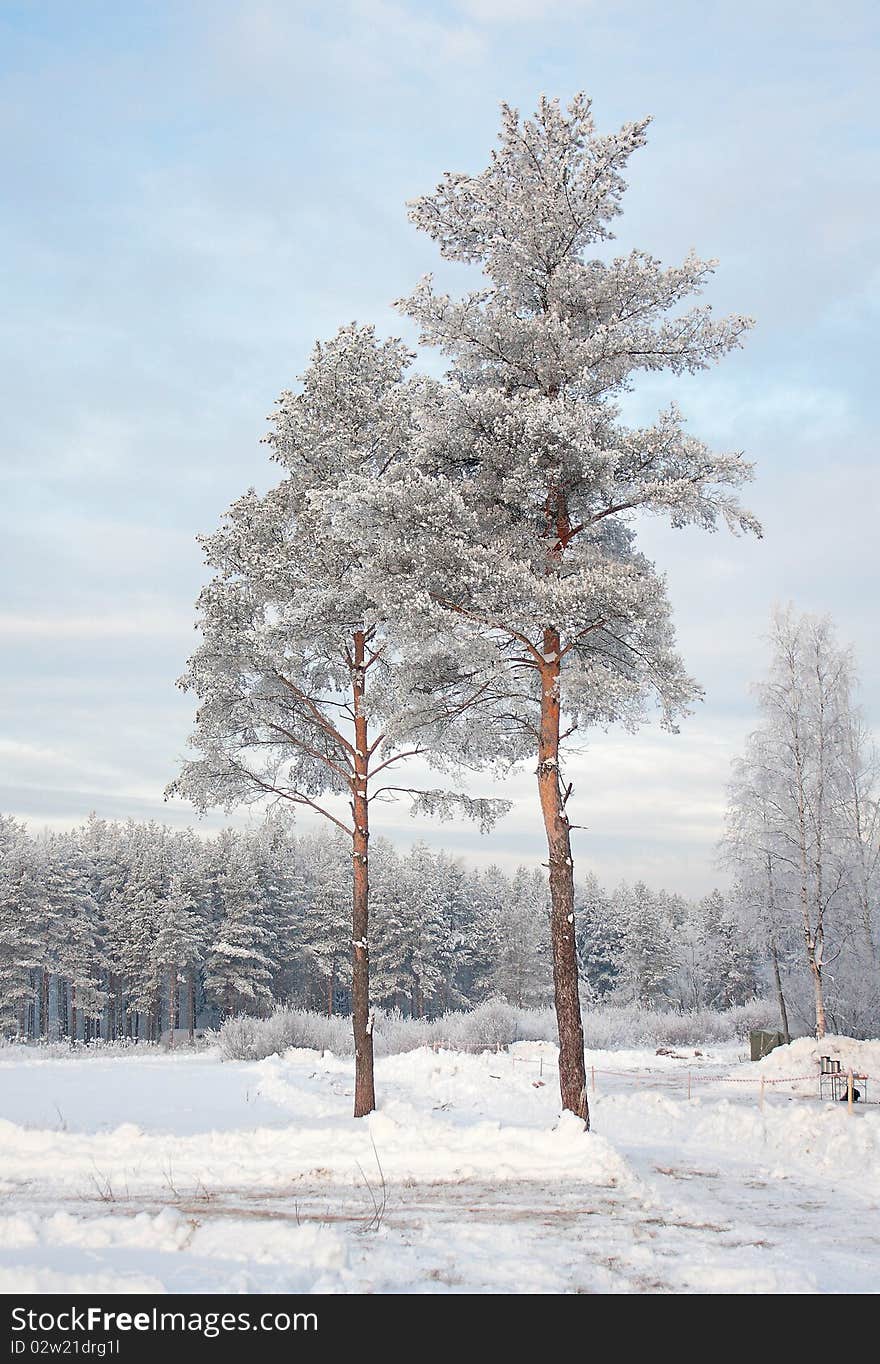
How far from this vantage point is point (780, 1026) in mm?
36562

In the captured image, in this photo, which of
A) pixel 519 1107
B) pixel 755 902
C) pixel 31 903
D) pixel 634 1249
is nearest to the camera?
pixel 634 1249

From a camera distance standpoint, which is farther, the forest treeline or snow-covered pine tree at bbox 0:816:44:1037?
the forest treeline

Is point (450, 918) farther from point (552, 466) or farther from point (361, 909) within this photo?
point (552, 466)

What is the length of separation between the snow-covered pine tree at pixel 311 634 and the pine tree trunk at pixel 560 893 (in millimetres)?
3322

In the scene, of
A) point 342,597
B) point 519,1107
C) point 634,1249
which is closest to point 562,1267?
point 634,1249

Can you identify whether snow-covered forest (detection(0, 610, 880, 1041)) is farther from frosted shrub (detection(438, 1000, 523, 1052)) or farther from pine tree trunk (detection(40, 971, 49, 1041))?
frosted shrub (detection(438, 1000, 523, 1052))

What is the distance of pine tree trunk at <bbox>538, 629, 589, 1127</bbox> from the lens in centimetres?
1116

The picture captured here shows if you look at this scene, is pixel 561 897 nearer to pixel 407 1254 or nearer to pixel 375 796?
pixel 375 796

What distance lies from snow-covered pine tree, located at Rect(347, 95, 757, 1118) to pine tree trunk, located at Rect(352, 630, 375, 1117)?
3343mm

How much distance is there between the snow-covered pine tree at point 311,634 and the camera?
47.9 ft

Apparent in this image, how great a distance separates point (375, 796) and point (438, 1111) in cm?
601

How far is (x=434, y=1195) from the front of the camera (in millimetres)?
8898

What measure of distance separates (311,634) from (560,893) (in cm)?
592

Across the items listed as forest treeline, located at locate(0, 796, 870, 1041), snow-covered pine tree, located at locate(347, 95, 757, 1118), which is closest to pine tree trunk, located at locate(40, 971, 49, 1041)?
forest treeline, located at locate(0, 796, 870, 1041)
